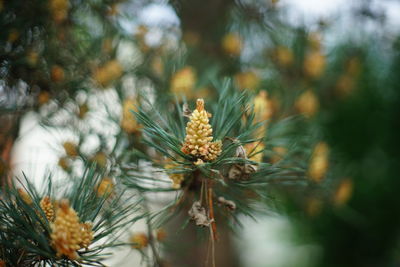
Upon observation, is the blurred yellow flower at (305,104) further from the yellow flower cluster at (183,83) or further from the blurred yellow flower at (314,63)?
the yellow flower cluster at (183,83)

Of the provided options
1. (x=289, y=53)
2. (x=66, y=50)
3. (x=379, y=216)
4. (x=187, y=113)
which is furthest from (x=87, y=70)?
(x=379, y=216)

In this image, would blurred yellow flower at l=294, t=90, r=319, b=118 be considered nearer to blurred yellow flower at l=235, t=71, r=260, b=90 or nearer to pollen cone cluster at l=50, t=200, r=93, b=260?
blurred yellow flower at l=235, t=71, r=260, b=90

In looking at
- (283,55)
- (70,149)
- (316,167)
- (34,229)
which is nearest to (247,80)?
(283,55)

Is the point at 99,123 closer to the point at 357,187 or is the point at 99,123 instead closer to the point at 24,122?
the point at 24,122

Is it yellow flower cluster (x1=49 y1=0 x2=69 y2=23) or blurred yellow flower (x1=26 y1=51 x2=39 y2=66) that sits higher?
yellow flower cluster (x1=49 y1=0 x2=69 y2=23)

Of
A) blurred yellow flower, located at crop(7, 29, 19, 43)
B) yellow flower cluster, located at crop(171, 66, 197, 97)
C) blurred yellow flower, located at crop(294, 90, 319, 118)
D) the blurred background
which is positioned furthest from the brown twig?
blurred yellow flower, located at crop(294, 90, 319, 118)

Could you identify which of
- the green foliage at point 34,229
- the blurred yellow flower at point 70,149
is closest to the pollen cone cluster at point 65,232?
the green foliage at point 34,229

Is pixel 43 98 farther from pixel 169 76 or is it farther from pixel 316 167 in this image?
pixel 316 167
